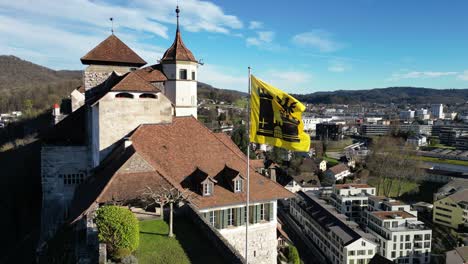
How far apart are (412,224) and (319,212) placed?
561 inches

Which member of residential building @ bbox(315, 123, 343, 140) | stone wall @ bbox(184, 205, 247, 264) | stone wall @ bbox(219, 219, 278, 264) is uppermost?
stone wall @ bbox(184, 205, 247, 264)

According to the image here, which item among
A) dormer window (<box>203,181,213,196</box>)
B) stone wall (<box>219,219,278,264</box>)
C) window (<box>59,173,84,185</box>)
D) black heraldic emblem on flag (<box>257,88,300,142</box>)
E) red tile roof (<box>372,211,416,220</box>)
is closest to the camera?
black heraldic emblem on flag (<box>257,88,300,142</box>)

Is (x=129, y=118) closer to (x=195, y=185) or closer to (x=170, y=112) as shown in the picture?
(x=170, y=112)

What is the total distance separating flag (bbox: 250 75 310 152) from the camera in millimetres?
12328

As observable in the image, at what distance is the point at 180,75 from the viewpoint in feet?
90.0

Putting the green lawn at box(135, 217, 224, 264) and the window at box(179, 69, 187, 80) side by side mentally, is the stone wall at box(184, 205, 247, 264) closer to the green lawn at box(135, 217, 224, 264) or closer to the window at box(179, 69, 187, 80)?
the green lawn at box(135, 217, 224, 264)

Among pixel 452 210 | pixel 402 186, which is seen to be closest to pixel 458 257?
pixel 452 210

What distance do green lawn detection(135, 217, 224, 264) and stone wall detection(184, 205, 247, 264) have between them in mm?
204

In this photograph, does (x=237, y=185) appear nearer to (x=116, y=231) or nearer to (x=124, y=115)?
(x=116, y=231)

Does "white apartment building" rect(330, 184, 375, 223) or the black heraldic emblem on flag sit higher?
the black heraldic emblem on flag

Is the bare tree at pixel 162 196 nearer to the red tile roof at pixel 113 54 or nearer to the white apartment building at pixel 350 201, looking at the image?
the red tile roof at pixel 113 54

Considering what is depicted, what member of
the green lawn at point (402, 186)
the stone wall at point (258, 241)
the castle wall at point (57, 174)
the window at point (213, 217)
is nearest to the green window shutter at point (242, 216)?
the stone wall at point (258, 241)

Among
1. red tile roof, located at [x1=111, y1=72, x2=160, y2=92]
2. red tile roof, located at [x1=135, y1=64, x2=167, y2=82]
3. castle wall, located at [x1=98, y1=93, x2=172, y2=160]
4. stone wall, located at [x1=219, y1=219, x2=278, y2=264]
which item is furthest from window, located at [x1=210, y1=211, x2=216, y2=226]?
red tile roof, located at [x1=135, y1=64, x2=167, y2=82]

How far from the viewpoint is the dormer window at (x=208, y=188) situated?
699 inches
